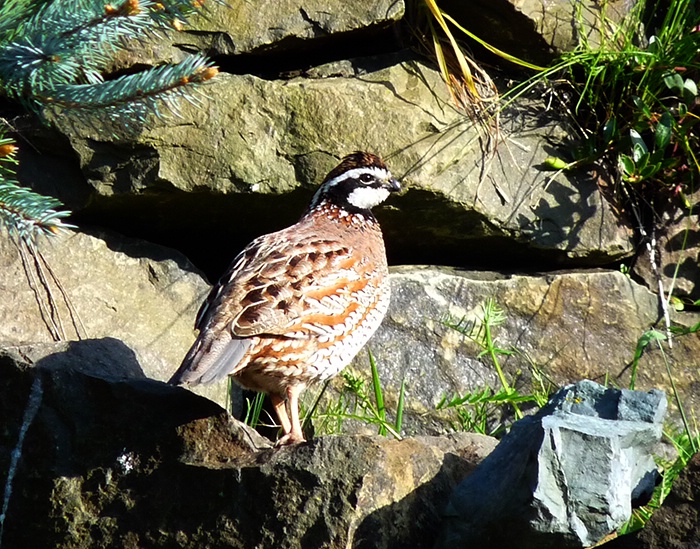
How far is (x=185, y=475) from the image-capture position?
4.43m

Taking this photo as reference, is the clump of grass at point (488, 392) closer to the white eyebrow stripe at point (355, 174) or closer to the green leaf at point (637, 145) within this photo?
the white eyebrow stripe at point (355, 174)

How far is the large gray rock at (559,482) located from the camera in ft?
12.6

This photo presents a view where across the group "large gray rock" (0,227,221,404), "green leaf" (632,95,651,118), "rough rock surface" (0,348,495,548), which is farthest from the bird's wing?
"green leaf" (632,95,651,118)

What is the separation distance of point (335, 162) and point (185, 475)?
2.47m

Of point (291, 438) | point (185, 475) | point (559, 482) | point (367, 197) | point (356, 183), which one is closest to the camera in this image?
point (559, 482)

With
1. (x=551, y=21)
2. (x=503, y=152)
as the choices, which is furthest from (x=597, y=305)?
(x=551, y=21)

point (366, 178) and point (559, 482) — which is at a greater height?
point (366, 178)

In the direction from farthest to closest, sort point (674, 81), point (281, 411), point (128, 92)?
point (674, 81), point (281, 411), point (128, 92)

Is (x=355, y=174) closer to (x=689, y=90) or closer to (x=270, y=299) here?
(x=270, y=299)

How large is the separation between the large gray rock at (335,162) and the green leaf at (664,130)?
0.47 meters

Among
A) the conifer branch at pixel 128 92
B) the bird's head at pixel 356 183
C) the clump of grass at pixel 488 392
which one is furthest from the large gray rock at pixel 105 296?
the conifer branch at pixel 128 92

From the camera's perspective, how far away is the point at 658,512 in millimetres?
3941

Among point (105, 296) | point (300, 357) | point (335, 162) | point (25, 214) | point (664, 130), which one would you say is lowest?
point (105, 296)

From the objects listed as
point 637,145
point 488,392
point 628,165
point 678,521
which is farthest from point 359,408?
point 678,521
